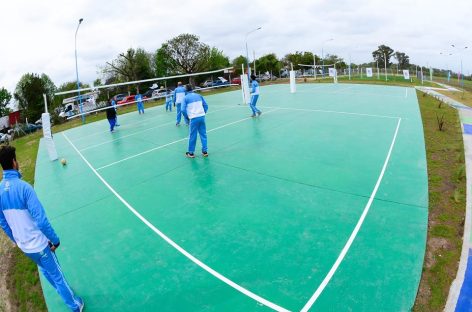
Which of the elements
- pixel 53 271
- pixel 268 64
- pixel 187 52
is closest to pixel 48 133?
pixel 53 271

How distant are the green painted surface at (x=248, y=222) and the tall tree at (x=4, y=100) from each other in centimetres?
6113

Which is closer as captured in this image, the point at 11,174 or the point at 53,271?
the point at 11,174

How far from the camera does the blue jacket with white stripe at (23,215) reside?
3184 mm

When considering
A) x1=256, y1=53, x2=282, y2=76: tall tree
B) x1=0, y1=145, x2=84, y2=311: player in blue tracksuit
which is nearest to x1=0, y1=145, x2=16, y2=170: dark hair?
x1=0, y1=145, x2=84, y2=311: player in blue tracksuit

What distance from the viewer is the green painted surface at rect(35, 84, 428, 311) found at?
3848mm

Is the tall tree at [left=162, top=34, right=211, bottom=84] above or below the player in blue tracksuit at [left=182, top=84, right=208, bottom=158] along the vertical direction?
above

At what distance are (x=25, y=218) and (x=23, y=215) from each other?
40 millimetres

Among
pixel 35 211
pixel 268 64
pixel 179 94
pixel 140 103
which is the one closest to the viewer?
pixel 35 211

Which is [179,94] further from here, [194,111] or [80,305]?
[80,305]

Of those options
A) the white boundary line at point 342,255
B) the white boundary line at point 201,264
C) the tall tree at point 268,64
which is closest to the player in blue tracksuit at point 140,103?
the white boundary line at point 201,264

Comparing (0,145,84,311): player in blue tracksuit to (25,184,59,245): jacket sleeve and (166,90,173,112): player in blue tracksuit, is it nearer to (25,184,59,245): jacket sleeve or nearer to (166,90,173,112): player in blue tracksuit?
(25,184,59,245): jacket sleeve

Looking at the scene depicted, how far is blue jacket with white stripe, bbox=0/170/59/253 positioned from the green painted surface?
1.12 m

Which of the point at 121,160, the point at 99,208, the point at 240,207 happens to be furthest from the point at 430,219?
the point at 121,160

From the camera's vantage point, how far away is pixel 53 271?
3455 millimetres
